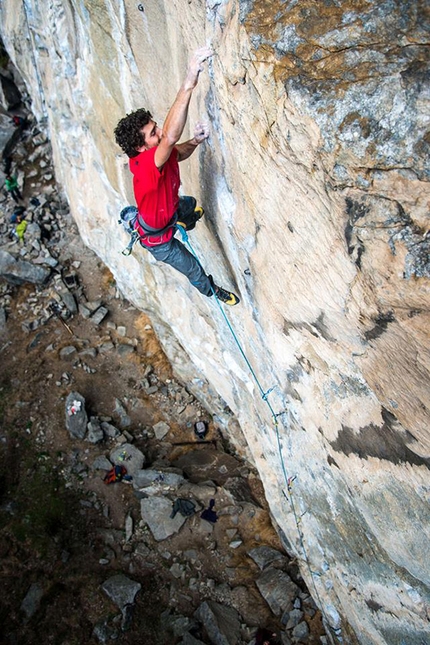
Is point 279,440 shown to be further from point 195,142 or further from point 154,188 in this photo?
point 195,142

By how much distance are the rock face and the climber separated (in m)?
0.20

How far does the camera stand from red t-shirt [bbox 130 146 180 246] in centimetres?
358

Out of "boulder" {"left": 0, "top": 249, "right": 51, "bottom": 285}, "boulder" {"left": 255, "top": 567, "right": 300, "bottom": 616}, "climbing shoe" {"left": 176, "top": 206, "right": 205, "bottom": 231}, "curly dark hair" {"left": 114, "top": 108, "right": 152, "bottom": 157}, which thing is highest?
"curly dark hair" {"left": 114, "top": 108, "right": 152, "bottom": 157}

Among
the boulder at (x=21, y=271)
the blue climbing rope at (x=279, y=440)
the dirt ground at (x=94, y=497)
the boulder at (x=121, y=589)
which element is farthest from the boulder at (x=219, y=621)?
the boulder at (x=21, y=271)

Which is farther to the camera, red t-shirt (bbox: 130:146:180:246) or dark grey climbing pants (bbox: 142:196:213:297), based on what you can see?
dark grey climbing pants (bbox: 142:196:213:297)

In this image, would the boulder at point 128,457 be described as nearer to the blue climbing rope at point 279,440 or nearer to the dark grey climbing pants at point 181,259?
the blue climbing rope at point 279,440

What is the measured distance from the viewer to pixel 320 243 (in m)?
2.84

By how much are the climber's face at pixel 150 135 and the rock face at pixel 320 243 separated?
1.53 ft

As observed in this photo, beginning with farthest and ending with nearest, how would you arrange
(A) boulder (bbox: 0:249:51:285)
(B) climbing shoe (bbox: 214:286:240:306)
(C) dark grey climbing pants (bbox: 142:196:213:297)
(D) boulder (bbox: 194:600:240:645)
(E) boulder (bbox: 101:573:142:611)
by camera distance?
1. (A) boulder (bbox: 0:249:51:285)
2. (E) boulder (bbox: 101:573:142:611)
3. (D) boulder (bbox: 194:600:240:645)
4. (B) climbing shoe (bbox: 214:286:240:306)
5. (C) dark grey climbing pants (bbox: 142:196:213:297)

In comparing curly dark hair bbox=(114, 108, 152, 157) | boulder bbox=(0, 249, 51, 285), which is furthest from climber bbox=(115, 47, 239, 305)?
boulder bbox=(0, 249, 51, 285)

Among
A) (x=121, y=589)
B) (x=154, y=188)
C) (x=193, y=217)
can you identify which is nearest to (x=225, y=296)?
(x=193, y=217)

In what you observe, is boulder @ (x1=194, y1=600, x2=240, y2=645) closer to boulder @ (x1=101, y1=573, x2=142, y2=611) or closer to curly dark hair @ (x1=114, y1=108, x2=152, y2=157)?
boulder @ (x1=101, y1=573, x2=142, y2=611)

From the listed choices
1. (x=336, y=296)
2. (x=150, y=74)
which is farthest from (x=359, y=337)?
(x=150, y=74)

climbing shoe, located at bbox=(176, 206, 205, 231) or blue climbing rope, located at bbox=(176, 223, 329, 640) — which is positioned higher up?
climbing shoe, located at bbox=(176, 206, 205, 231)
